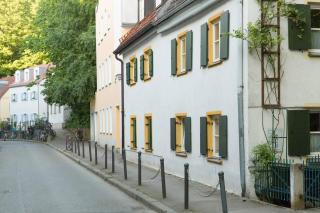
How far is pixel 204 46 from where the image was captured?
17.2 m

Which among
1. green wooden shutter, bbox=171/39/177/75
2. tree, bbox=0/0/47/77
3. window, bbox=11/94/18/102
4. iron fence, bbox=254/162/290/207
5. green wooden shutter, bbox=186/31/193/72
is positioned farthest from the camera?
window, bbox=11/94/18/102

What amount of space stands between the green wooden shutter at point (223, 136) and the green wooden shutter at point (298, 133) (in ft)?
6.08

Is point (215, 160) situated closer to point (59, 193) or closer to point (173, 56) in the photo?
point (59, 193)

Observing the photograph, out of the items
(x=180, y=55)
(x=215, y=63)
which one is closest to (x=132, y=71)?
(x=180, y=55)

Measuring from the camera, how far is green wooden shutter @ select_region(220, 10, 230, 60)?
50.6 feet

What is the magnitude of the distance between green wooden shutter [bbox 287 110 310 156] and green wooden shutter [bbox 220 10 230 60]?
2331mm

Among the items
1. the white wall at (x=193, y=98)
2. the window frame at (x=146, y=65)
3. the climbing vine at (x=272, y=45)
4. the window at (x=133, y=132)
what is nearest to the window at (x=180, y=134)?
the white wall at (x=193, y=98)

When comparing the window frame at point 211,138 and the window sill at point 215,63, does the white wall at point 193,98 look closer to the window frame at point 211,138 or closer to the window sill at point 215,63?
the window sill at point 215,63

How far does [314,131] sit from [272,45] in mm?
2275

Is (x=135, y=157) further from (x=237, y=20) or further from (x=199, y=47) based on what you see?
(x=237, y=20)

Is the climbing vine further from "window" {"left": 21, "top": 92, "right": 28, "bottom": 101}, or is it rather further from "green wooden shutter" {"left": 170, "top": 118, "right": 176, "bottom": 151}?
"window" {"left": 21, "top": 92, "right": 28, "bottom": 101}

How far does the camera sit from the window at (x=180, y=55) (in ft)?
61.9

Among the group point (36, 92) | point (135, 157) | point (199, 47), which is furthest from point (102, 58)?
point (36, 92)

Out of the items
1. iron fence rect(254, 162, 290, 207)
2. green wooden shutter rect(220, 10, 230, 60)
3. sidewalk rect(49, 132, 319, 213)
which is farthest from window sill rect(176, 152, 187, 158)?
iron fence rect(254, 162, 290, 207)
